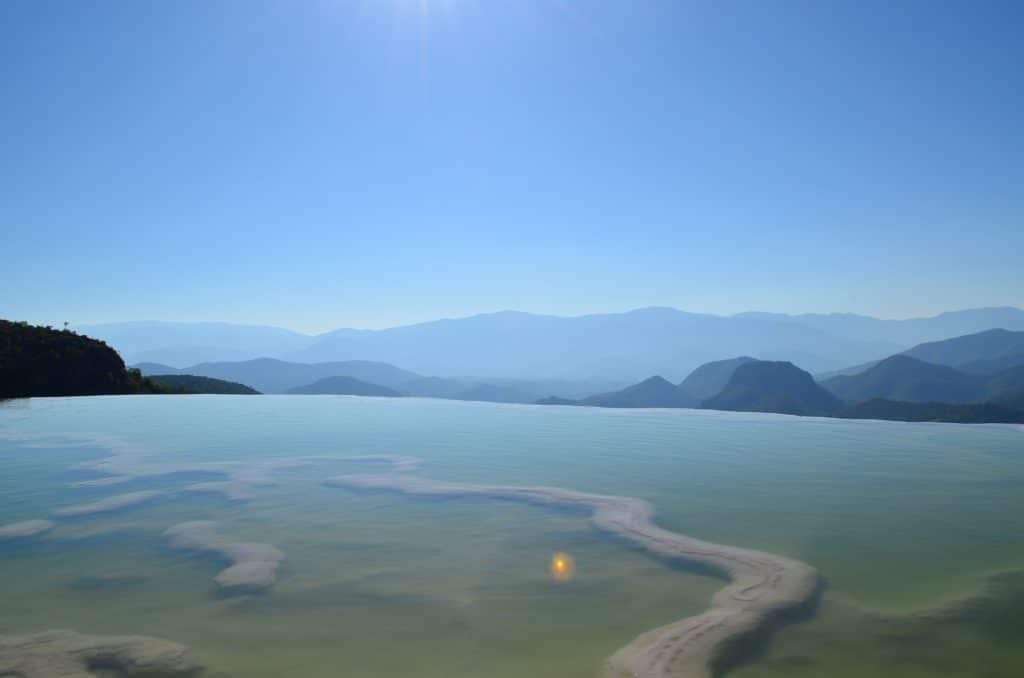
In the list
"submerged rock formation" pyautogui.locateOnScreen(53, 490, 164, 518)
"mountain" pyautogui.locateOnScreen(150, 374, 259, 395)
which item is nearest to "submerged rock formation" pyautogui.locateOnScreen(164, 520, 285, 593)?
"submerged rock formation" pyautogui.locateOnScreen(53, 490, 164, 518)

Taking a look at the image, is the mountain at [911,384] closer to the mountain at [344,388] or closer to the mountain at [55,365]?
the mountain at [344,388]

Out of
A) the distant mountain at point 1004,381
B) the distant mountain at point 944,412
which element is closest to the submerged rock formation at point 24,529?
the distant mountain at point 944,412

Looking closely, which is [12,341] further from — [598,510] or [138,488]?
[598,510]

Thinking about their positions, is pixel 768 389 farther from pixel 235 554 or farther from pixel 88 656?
pixel 88 656

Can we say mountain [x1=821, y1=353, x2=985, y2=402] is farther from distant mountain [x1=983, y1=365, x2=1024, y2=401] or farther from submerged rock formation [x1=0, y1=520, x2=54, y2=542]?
submerged rock formation [x1=0, y1=520, x2=54, y2=542]

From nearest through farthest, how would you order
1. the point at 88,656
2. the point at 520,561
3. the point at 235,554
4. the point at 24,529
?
the point at 88,656 < the point at 520,561 < the point at 235,554 < the point at 24,529

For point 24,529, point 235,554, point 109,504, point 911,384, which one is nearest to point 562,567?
point 235,554
